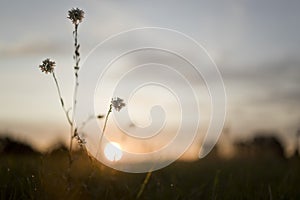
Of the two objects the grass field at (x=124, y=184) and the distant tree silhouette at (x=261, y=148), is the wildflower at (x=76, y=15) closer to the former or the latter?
the grass field at (x=124, y=184)

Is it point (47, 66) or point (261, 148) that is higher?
point (261, 148)

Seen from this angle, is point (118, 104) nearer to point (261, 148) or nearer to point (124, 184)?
point (124, 184)

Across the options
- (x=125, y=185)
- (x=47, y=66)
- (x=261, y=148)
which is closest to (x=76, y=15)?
(x=47, y=66)

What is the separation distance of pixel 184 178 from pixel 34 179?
15.1 ft

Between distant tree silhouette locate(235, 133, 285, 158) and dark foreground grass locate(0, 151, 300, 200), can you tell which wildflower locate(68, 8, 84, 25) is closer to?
dark foreground grass locate(0, 151, 300, 200)

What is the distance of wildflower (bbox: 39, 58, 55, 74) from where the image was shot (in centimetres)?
508

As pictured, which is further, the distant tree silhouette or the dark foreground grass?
the distant tree silhouette

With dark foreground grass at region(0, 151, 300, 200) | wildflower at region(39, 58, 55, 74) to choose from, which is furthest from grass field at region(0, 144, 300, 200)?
wildflower at region(39, 58, 55, 74)

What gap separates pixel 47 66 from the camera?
509 centimetres

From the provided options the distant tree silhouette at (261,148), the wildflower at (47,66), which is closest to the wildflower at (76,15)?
the wildflower at (47,66)

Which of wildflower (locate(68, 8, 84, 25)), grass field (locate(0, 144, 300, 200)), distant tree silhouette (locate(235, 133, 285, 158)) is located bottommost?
grass field (locate(0, 144, 300, 200))

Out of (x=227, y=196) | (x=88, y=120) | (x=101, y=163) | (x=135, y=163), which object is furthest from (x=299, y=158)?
(x=88, y=120)

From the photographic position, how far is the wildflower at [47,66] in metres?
5.08

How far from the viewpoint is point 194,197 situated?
20.6 feet
